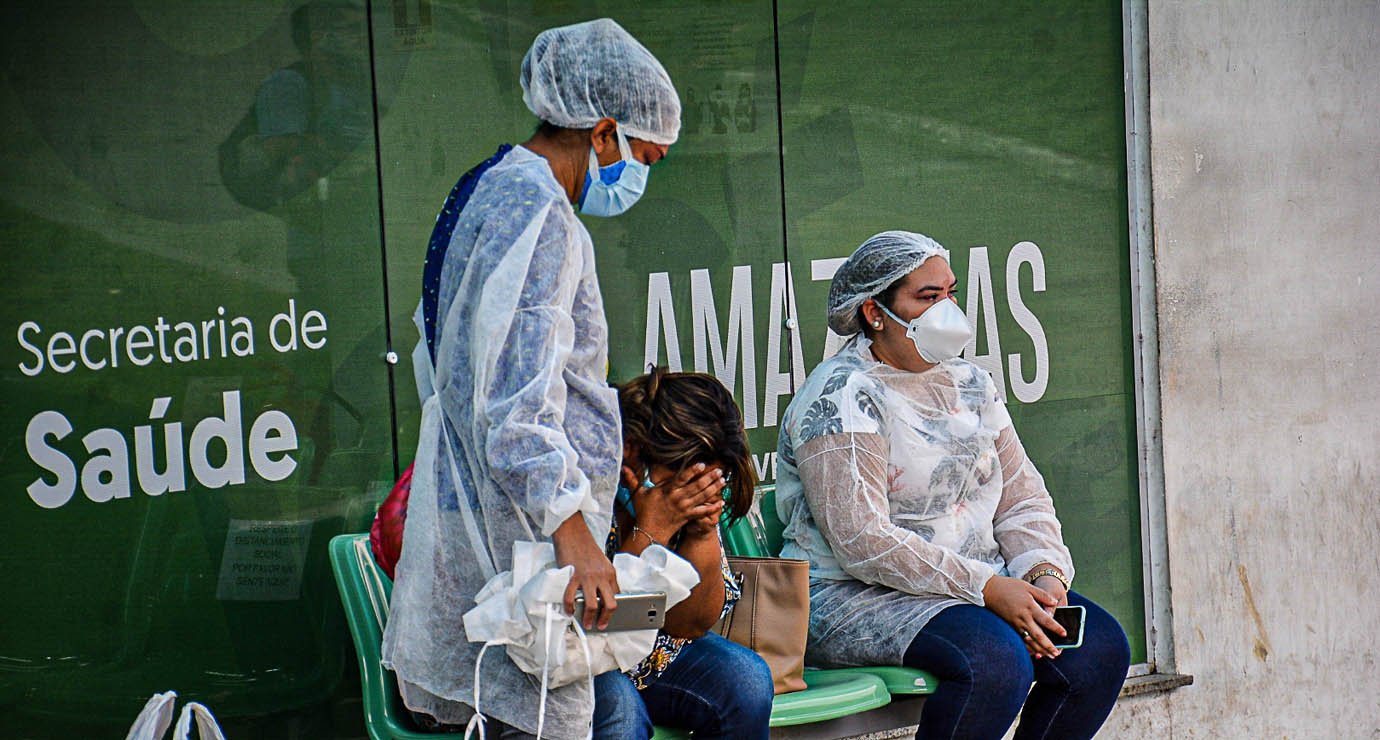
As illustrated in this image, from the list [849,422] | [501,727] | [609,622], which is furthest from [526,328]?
[849,422]

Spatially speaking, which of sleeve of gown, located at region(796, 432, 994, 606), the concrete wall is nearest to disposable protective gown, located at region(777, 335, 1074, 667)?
sleeve of gown, located at region(796, 432, 994, 606)

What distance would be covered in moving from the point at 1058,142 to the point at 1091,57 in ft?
1.02

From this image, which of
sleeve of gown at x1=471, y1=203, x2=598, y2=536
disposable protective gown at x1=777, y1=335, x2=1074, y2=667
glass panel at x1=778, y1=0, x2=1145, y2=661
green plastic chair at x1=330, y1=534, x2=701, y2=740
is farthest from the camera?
glass panel at x1=778, y1=0, x2=1145, y2=661

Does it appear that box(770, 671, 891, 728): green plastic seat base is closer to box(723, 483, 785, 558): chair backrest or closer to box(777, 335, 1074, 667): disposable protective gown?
box(777, 335, 1074, 667): disposable protective gown

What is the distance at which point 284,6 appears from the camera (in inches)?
159

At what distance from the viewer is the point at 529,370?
8.68ft

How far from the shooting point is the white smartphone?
3703 millimetres

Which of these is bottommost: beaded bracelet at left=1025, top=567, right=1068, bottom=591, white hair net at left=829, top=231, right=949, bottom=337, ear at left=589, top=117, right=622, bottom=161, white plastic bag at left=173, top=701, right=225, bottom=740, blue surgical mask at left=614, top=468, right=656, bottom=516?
white plastic bag at left=173, top=701, right=225, bottom=740

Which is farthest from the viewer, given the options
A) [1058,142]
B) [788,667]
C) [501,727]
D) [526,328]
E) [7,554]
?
[1058,142]

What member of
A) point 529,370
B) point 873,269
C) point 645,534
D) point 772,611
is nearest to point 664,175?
point 873,269

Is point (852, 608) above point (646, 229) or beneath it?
beneath

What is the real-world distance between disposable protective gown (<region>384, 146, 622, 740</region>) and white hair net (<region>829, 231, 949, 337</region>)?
118 cm

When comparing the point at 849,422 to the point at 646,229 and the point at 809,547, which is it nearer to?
the point at 809,547

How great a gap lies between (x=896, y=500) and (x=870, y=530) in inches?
6.4
